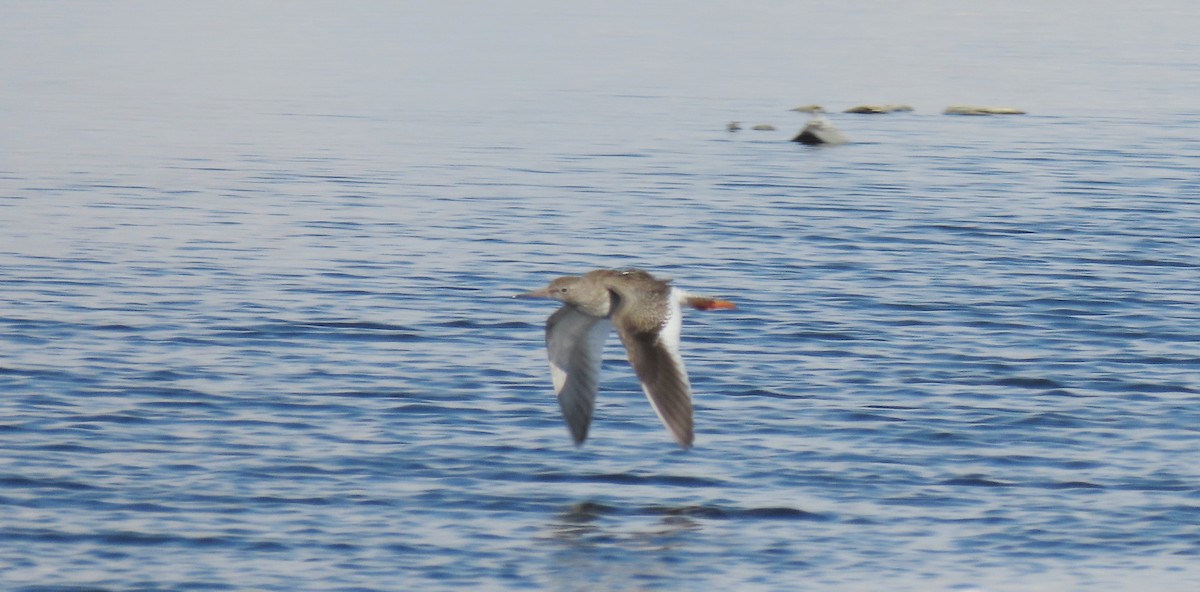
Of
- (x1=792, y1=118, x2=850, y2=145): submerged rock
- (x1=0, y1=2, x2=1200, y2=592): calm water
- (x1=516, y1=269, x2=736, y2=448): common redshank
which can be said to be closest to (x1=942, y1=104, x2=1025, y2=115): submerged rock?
(x1=0, y1=2, x2=1200, y2=592): calm water

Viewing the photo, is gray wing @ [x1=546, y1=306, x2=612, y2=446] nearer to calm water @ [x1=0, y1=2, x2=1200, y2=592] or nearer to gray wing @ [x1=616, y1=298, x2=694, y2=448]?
calm water @ [x1=0, y1=2, x2=1200, y2=592]

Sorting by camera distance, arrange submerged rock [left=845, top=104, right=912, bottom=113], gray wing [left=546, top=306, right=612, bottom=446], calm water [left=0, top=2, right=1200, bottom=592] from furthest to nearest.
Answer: submerged rock [left=845, top=104, right=912, bottom=113]
gray wing [left=546, top=306, right=612, bottom=446]
calm water [left=0, top=2, right=1200, bottom=592]

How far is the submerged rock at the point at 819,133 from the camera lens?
26.9m

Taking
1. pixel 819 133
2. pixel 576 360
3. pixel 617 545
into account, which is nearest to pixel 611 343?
pixel 576 360

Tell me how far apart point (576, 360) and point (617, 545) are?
74.7 inches

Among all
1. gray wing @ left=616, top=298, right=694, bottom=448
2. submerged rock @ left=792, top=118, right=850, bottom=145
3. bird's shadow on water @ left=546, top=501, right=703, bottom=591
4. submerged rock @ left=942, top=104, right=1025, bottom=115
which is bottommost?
bird's shadow on water @ left=546, top=501, right=703, bottom=591

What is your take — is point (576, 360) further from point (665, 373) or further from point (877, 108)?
point (877, 108)

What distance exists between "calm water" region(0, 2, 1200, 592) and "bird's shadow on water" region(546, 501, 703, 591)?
27 mm

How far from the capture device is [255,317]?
16125 mm

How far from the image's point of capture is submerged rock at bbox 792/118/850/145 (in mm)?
26906

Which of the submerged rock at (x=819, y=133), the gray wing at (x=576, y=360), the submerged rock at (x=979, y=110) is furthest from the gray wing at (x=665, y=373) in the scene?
the submerged rock at (x=979, y=110)

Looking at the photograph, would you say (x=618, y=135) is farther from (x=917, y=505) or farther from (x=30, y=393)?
(x=917, y=505)

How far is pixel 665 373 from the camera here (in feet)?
36.3

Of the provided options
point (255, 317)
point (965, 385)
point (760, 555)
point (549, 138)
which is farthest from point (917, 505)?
point (549, 138)
